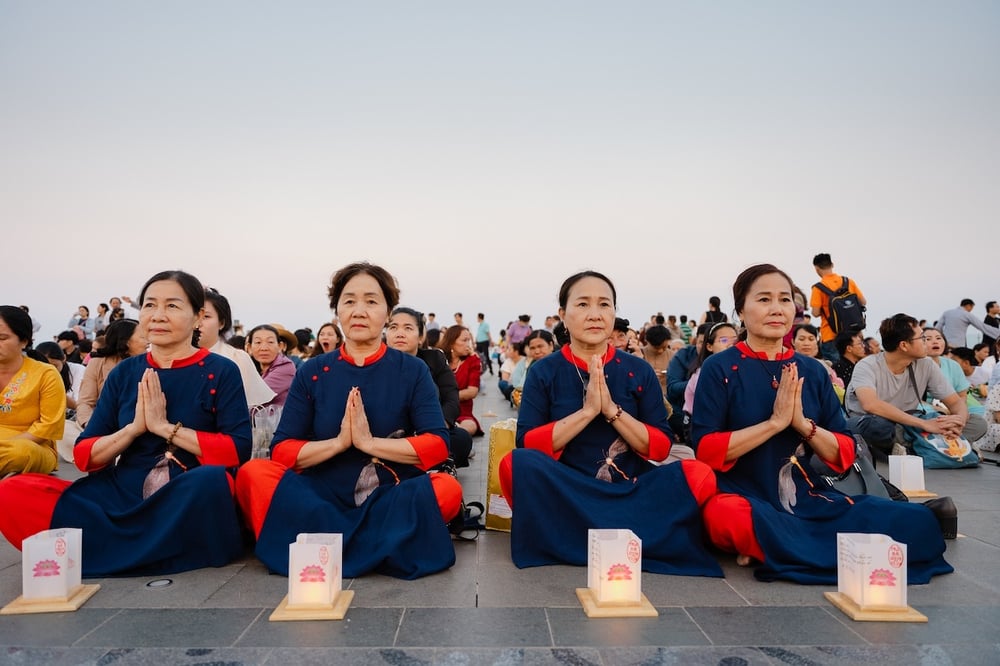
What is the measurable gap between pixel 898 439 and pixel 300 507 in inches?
212

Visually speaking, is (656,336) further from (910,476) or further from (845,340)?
(910,476)

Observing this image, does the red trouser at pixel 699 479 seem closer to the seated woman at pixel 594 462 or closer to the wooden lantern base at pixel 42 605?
the seated woman at pixel 594 462

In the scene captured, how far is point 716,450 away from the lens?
338 cm

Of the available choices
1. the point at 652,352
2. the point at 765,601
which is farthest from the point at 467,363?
the point at 765,601

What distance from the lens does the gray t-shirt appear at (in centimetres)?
595

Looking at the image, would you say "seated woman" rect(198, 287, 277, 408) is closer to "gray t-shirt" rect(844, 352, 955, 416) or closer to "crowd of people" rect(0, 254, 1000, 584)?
"crowd of people" rect(0, 254, 1000, 584)

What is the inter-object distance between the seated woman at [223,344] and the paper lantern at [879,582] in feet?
12.1

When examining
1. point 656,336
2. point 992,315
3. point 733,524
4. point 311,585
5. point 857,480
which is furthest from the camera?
point 992,315

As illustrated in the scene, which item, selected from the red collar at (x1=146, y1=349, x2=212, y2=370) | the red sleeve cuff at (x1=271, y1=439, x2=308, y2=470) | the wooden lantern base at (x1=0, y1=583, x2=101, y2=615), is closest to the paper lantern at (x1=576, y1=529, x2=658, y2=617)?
the red sleeve cuff at (x1=271, y1=439, x2=308, y2=470)

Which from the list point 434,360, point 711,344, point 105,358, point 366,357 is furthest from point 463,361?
point 366,357

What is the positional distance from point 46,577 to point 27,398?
215 centimetres

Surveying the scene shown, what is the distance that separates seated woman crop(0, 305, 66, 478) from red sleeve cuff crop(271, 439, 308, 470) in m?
2.01

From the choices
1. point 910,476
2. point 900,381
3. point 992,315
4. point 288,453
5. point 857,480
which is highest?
point 992,315

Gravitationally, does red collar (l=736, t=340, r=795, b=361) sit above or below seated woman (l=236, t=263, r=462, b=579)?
above
